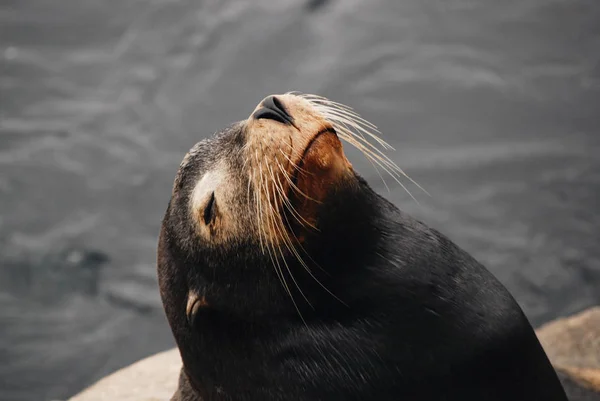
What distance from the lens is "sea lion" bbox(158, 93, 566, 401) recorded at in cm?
235

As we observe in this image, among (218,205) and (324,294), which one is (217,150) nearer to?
(218,205)

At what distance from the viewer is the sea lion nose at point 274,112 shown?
2371mm

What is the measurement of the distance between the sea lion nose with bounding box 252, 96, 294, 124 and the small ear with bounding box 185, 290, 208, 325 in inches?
21.7

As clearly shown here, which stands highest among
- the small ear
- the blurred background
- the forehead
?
the blurred background

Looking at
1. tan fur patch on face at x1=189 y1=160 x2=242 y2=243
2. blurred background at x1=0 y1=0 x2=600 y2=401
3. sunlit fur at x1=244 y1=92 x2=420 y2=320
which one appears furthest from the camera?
blurred background at x1=0 y1=0 x2=600 y2=401

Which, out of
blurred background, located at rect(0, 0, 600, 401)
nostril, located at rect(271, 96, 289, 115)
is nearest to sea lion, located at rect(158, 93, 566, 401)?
nostril, located at rect(271, 96, 289, 115)

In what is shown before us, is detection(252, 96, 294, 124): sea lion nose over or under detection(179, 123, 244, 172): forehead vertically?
under

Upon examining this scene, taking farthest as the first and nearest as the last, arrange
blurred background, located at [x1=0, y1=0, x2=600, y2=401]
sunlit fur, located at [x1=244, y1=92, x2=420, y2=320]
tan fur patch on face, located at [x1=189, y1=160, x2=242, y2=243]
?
blurred background, located at [x1=0, y1=0, x2=600, y2=401] → tan fur patch on face, located at [x1=189, y1=160, x2=242, y2=243] → sunlit fur, located at [x1=244, y1=92, x2=420, y2=320]

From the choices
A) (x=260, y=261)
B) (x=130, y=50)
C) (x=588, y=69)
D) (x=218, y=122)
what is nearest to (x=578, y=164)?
(x=588, y=69)

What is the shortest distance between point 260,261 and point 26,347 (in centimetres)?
399

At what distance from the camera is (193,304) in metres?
2.49

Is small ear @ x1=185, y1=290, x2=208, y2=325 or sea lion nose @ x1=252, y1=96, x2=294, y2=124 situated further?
small ear @ x1=185, y1=290, x2=208, y2=325

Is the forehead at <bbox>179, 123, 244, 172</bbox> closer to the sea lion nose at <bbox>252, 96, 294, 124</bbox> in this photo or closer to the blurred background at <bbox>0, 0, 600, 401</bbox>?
the sea lion nose at <bbox>252, 96, 294, 124</bbox>

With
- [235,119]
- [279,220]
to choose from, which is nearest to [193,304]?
[279,220]
